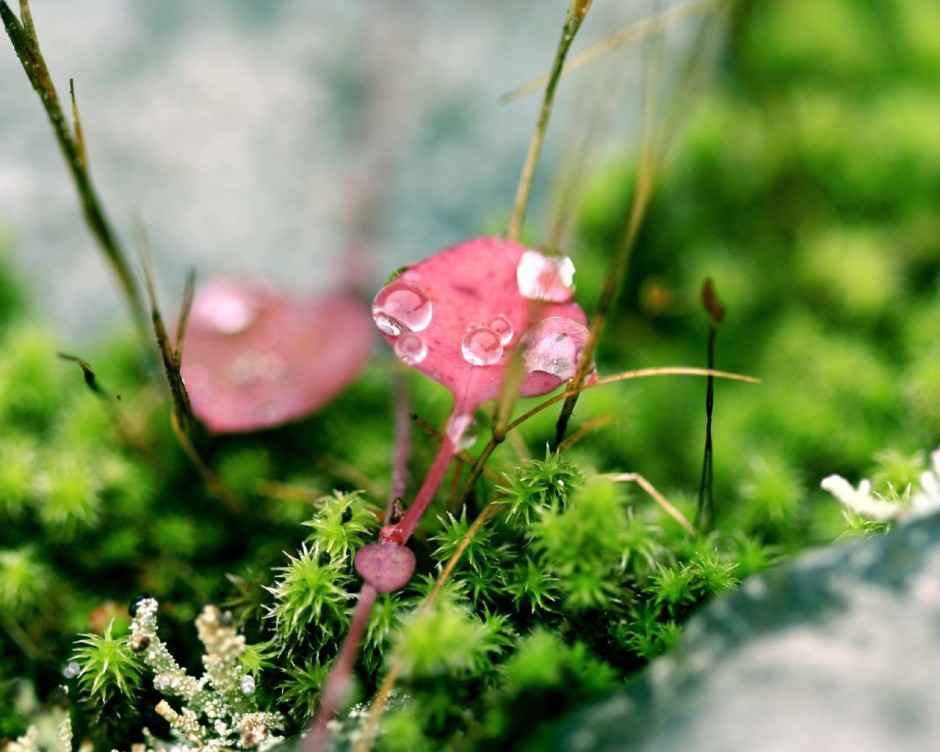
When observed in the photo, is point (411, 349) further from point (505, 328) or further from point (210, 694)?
point (210, 694)

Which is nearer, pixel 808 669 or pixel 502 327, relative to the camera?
pixel 808 669

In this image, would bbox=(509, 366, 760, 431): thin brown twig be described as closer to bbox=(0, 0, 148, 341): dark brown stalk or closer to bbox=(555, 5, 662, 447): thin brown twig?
bbox=(555, 5, 662, 447): thin brown twig


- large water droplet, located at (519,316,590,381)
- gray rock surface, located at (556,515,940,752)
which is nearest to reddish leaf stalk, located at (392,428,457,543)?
large water droplet, located at (519,316,590,381)

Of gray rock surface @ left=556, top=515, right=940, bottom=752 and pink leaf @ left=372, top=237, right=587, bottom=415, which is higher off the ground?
pink leaf @ left=372, top=237, right=587, bottom=415

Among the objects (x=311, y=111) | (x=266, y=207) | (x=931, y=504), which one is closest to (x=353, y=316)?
(x=266, y=207)

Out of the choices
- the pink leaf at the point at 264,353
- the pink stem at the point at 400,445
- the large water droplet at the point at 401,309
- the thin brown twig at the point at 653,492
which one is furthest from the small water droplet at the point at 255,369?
the thin brown twig at the point at 653,492

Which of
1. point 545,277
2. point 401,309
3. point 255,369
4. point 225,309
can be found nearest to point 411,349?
point 401,309
